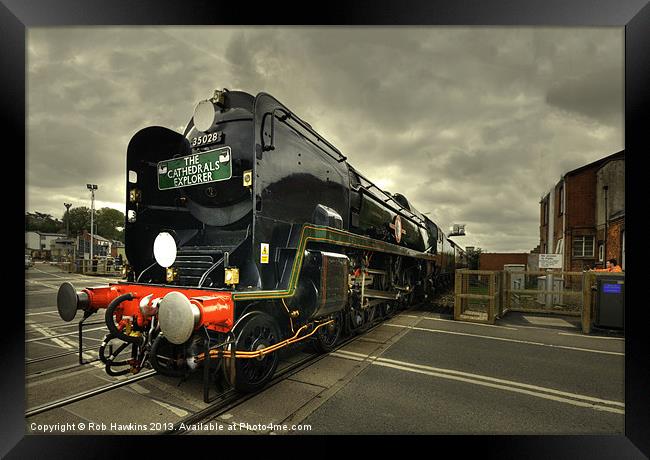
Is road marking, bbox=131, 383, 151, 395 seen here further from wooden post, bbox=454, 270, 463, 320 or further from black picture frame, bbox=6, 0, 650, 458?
wooden post, bbox=454, 270, 463, 320

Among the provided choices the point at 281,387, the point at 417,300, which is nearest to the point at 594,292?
the point at 417,300

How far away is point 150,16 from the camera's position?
2.56m

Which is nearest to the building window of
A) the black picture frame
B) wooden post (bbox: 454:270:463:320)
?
wooden post (bbox: 454:270:463:320)

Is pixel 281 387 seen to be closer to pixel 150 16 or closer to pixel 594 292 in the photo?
pixel 150 16

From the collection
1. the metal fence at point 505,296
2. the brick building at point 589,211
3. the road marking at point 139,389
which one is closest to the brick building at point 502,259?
the brick building at point 589,211

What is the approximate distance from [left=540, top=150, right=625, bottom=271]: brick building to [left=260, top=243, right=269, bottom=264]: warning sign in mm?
12684

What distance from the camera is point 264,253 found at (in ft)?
10.6

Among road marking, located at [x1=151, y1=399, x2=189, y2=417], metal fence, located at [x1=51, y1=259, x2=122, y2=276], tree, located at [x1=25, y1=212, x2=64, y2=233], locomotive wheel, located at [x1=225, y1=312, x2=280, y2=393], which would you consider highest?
tree, located at [x1=25, y1=212, x2=64, y2=233]

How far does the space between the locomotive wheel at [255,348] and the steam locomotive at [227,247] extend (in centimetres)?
1

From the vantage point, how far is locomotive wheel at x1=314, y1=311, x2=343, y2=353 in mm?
4375

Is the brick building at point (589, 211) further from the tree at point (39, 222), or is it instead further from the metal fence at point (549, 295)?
the tree at point (39, 222)

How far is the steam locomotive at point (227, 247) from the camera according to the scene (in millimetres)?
2865

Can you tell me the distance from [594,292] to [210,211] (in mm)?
8000

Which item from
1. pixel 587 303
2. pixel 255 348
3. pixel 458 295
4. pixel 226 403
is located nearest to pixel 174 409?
pixel 226 403
